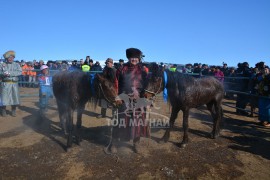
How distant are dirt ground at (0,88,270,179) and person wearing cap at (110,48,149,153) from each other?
1.50ft

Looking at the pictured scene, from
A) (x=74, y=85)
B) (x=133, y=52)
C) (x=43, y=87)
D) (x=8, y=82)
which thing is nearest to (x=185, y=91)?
(x=133, y=52)

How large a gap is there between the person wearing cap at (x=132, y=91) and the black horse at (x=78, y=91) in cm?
31

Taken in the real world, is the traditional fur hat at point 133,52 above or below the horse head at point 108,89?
above

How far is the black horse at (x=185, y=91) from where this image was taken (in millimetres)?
4960

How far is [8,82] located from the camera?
25.6ft

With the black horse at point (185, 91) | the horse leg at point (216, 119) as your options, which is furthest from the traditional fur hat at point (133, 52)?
the horse leg at point (216, 119)

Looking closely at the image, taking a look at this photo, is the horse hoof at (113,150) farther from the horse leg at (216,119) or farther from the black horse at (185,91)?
the horse leg at (216,119)

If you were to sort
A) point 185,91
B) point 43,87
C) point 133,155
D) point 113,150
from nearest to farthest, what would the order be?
point 133,155, point 113,150, point 185,91, point 43,87

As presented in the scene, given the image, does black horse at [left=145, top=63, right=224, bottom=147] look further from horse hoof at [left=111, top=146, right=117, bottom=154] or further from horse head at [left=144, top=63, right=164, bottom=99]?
horse hoof at [left=111, top=146, right=117, bottom=154]

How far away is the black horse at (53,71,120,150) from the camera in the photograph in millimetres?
4727

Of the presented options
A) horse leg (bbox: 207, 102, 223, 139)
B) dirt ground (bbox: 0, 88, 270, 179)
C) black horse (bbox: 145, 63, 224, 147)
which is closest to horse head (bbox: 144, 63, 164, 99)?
black horse (bbox: 145, 63, 224, 147)

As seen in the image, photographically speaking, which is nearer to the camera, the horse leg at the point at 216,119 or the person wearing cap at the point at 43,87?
the horse leg at the point at 216,119

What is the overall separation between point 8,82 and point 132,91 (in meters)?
5.20

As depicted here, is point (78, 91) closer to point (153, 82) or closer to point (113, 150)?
point (113, 150)
